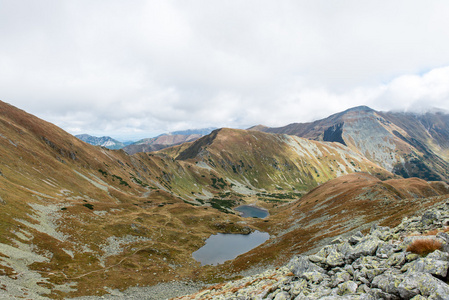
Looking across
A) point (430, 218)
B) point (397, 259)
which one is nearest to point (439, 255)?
point (397, 259)

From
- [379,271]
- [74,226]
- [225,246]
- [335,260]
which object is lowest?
[225,246]

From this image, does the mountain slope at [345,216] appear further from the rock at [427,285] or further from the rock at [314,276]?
the rock at [427,285]

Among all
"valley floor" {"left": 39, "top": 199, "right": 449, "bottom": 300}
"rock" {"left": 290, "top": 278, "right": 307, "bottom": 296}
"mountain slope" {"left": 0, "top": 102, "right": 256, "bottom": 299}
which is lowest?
"rock" {"left": 290, "top": 278, "right": 307, "bottom": 296}

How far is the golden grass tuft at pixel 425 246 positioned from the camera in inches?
542

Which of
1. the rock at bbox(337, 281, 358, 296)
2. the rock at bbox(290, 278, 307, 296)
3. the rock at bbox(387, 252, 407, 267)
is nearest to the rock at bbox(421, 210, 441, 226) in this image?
the rock at bbox(387, 252, 407, 267)

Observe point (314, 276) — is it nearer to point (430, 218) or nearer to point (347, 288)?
point (347, 288)

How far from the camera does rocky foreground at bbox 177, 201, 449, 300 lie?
11289 mm

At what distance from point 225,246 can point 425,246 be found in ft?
301

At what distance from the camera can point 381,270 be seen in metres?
14.1

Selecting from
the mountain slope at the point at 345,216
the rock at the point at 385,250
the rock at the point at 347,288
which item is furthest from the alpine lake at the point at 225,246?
the rock at the point at 347,288

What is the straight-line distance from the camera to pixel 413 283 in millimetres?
11172

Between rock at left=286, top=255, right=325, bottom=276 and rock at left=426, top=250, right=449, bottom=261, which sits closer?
rock at left=426, top=250, right=449, bottom=261

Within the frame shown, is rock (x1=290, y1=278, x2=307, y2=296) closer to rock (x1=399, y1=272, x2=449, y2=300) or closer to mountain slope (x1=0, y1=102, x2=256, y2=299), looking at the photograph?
rock (x1=399, y1=272, x2=449, y2=300)

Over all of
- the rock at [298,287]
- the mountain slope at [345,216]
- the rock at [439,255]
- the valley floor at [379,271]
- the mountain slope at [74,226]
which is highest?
the mountain slope at [74,226]
